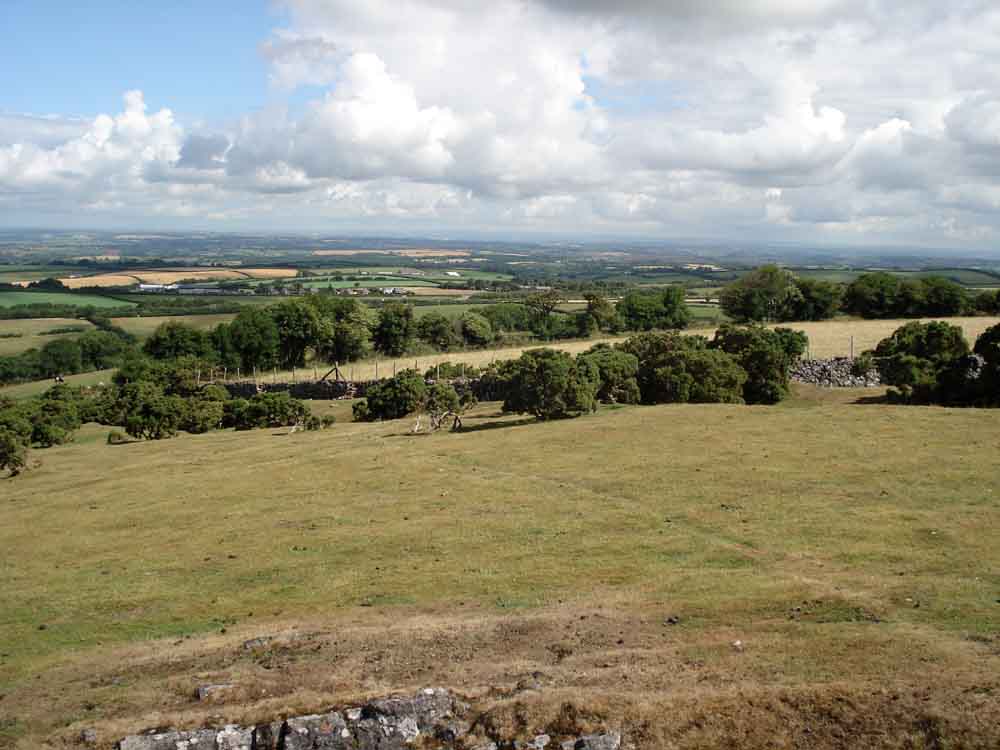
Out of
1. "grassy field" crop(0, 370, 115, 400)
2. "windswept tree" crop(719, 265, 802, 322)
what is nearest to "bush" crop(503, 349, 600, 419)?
"grassy field" crop(0, 370, 115, 400)

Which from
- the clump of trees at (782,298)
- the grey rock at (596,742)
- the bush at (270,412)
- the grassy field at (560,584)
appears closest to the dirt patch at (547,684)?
the grassy field at (560,584)

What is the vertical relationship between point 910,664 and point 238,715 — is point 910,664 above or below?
above

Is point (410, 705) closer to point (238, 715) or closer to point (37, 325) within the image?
point (238, 715)

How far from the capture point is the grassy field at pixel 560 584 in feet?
57.3

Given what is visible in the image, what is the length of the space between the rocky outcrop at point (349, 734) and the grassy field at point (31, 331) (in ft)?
431

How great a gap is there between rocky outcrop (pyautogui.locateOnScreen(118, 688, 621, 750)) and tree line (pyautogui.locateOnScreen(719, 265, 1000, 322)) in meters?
114

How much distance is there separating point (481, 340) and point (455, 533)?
323 feet

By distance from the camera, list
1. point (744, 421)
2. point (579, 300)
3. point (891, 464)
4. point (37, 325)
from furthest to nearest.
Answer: point (579, 300)
point (37, 325)
point (744, 421)
point (891, 464)

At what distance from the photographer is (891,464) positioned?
121 ft

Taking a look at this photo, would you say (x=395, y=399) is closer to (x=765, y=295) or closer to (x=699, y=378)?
(x=699, y=378)

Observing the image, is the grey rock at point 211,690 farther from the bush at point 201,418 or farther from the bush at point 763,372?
the bush at point 201,418

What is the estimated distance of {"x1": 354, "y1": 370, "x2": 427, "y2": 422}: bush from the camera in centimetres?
7056

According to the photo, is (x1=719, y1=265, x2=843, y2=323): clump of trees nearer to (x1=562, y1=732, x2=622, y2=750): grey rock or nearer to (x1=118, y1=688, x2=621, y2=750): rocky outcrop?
(x1=562, y1=732, x2=622, y2=750): grey rock

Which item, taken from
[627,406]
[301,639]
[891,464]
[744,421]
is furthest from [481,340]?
[301,639]
